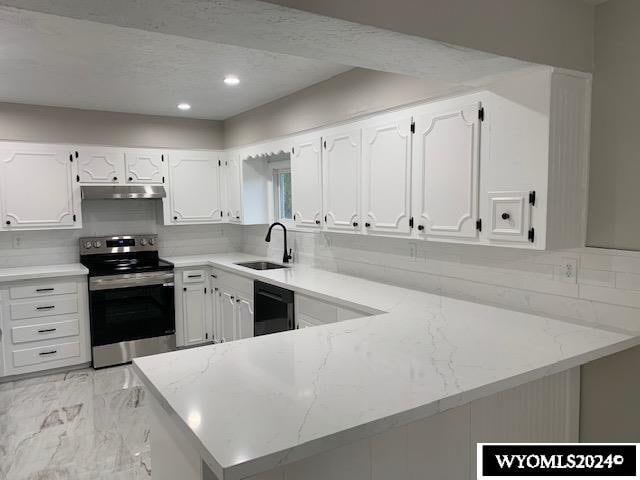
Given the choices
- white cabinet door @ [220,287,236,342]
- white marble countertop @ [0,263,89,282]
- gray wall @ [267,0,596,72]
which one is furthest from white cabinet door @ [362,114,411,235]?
white marble countertop @ [0,263,89,282]

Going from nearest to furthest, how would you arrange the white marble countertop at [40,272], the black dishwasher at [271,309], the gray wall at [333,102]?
the gray wall at [333,102], the black dishwasher at [271,309], the white marble countertop at [40,272]

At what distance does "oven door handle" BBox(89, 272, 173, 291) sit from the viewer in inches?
169

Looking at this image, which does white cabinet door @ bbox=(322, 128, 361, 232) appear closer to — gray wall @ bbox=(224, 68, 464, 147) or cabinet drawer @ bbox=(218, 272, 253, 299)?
gray wall @ bbox=(224, 68, 464, 147)

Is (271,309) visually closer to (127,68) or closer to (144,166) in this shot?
(127,68)

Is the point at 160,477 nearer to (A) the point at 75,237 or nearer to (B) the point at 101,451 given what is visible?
(B) the point at 101,451

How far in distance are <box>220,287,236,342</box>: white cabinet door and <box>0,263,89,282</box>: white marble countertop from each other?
126cm

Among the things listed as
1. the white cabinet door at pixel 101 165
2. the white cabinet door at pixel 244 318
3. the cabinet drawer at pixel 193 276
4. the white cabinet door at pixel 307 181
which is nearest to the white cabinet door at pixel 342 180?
the white cabinet door at pixel 307 181

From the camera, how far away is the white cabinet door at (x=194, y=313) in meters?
4.84

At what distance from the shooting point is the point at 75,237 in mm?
4766

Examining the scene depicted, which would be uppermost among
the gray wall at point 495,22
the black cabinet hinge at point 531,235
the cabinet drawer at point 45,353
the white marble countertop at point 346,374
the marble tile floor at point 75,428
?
the gray wall at point 495,22

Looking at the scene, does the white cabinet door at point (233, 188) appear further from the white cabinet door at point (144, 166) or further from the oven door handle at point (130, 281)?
the oven door handle at point (130, 281)

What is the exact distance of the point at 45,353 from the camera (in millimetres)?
4223

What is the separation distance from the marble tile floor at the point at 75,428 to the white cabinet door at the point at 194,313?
756mm

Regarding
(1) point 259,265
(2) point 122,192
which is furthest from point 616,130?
(2) point 122,192
